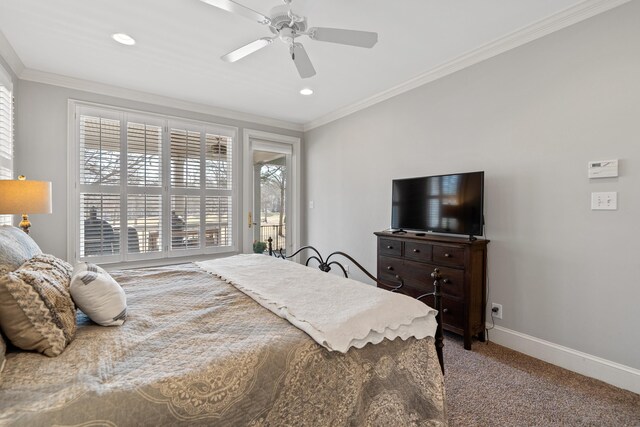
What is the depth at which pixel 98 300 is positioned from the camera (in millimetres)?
1323

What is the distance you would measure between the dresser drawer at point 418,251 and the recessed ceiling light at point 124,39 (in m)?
3.07

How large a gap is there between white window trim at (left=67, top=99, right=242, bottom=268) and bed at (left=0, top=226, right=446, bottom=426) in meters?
2.50

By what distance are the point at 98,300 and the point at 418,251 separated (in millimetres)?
2505

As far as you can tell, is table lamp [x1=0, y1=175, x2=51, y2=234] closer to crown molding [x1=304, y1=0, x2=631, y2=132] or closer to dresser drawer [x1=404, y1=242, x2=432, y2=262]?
dresser drawer [x1=404, y1=242, x2=432, y2=262]

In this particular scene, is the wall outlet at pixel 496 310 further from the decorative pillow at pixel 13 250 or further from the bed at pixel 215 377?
the decorative pillow at pixel 13 250

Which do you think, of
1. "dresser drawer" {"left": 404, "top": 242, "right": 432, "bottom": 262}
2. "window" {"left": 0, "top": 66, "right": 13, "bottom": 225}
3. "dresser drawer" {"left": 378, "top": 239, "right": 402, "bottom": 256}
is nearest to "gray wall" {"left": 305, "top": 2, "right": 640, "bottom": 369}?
"dresser drawer" {"left": 404, "top": 242, "right": 432, "bottom": 262}

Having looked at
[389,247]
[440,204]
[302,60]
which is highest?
[302,60]

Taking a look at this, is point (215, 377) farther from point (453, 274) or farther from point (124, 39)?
point (124, 39)

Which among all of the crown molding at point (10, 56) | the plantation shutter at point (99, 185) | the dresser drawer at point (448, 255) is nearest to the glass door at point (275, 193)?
the plantation shutter at point (99, 185)

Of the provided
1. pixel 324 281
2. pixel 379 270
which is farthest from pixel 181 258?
pixel 324 281

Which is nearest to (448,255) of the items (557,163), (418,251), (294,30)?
(418,251)

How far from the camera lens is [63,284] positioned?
1.36 metres

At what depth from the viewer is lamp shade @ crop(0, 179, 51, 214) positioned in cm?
214

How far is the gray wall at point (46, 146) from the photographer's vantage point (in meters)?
3.12
